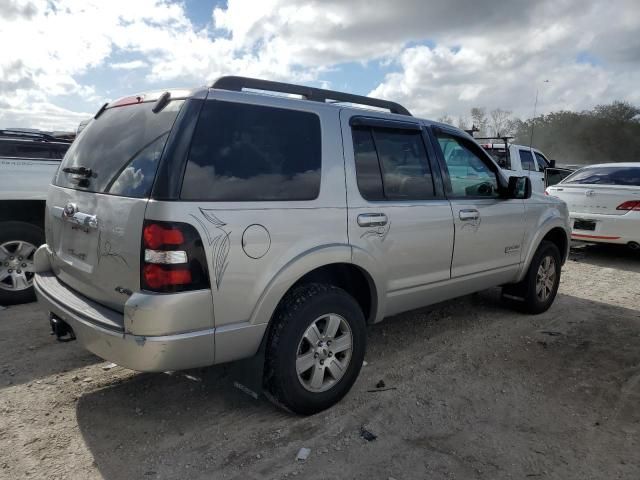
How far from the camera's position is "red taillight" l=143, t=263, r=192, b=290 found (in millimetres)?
2426

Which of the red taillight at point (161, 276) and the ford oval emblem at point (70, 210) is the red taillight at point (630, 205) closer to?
the red taillight at point (161, 276)

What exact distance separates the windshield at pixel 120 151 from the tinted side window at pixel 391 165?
129 cm

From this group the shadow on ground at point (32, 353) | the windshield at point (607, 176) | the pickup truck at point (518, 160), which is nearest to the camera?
the shadow on ground at point (32, 353)

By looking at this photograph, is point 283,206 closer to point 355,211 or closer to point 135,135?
point 355,211

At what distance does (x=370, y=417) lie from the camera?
10.3 ft

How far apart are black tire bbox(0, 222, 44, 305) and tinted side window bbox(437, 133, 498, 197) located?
4107mm

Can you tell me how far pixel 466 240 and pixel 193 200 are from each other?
246 cm

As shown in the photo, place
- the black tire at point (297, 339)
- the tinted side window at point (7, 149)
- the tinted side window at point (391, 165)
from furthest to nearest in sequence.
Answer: the tinted side window at point (7, 149) < the tinted side window at point (391, 165) < the black tire at point (297, 339)

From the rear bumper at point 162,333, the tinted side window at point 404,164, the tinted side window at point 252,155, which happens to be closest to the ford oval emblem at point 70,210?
the rear bumper at point 162,333

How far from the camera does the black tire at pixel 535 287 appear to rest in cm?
506

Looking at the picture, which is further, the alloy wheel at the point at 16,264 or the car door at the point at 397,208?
the alloy wheel at the point at 16,264

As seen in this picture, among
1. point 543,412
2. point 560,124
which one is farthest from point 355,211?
point 560,124

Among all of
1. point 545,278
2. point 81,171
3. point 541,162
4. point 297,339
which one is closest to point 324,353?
point 297,339

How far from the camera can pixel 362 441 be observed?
2.88 meters
